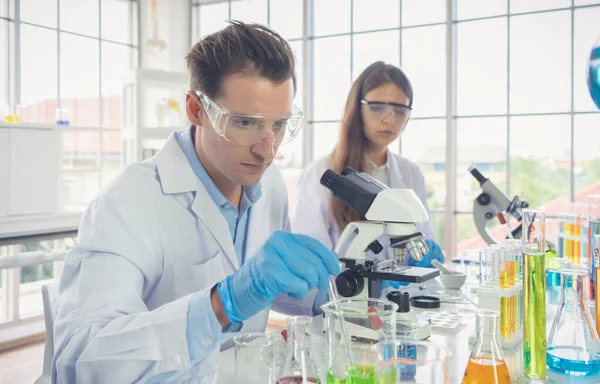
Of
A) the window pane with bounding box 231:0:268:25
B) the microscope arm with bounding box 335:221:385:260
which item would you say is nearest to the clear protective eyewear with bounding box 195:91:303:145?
the microscope arm with bounding box 335:221:385:260

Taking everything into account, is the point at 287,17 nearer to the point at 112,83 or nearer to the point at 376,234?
the point at 112,83

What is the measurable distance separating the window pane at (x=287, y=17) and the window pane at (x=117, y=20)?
1473 millimetres

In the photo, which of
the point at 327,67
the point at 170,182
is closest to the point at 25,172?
the point at 327,67

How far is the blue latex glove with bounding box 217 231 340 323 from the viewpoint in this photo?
1.11m

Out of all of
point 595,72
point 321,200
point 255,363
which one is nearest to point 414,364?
point 255,363

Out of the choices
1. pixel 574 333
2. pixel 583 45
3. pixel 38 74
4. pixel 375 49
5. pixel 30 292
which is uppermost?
pixel 375 49

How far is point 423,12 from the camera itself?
462cm

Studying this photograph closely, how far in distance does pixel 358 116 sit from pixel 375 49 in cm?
229

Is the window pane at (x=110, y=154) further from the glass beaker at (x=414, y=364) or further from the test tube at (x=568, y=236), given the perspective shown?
the glass beaker at (x=414, y=364)

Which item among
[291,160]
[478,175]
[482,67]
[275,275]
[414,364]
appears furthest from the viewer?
[291,160]

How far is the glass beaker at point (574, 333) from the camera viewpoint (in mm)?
1106

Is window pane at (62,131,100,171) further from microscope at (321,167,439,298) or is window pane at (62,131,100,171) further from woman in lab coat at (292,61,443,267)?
microscope at (321,167,439,298)

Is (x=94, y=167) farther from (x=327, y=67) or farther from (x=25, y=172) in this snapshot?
(x=327, y=67)

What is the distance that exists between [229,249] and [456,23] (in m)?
3.67
